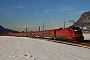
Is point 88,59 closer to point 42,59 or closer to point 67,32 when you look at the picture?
point 42,59

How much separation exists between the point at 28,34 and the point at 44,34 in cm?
3534

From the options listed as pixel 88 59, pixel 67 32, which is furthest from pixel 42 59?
pixel 67 32

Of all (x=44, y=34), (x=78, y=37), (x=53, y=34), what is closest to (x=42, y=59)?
(x=78, y=37)

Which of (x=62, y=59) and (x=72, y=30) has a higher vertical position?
(x=72, y=30)

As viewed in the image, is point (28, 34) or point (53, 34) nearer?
point (53, 34)

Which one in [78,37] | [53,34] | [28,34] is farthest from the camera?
[28,34]

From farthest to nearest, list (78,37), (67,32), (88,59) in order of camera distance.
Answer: (67,32) < (78,37) < (88,59)

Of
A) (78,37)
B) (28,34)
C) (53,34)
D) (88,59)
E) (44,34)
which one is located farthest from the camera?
(28,34)

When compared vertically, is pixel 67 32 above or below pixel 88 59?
above

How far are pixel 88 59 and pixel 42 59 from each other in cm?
359

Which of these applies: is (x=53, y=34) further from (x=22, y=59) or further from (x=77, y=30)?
(x=22, y=59)

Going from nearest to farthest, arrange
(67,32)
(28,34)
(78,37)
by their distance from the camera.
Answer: (78,37), (67,32), (28,34)

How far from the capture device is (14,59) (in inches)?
556

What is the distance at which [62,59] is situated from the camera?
1361 cm
